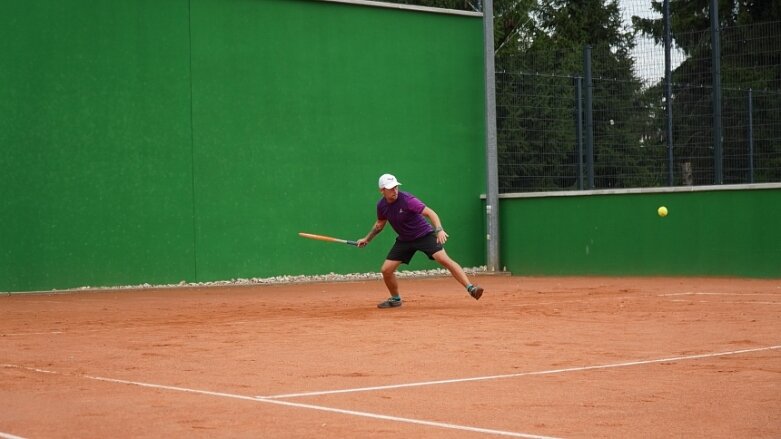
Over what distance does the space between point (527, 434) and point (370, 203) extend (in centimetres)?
1604

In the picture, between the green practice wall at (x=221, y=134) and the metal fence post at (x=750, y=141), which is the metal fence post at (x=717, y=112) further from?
the green practice wall at (x=221, y=134)

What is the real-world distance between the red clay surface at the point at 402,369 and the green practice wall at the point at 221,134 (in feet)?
14.2

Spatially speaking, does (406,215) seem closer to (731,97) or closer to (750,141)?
(750,141)

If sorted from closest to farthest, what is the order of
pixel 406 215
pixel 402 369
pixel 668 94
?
pixel 402 369, pixel 406 215, pixel 668 94

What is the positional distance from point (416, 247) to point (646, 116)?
9096 mm

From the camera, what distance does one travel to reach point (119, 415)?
19.0 feet

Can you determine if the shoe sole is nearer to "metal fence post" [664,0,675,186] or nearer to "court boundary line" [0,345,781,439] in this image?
"court boundary line" [0,345,781,439]

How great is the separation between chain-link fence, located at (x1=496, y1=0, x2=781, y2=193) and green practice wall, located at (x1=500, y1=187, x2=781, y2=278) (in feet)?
2.27

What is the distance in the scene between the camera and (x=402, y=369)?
7.58 meters

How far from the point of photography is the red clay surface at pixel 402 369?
5.51 meters

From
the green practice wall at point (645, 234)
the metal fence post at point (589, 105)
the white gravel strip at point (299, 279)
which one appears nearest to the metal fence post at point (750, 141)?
the green practice wall at point (645, 234)

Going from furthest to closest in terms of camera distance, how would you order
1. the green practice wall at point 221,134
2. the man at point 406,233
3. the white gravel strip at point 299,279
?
the white gravel strip at point 299,279 < the green practice wall at point 221,134 < the man at point 406,233

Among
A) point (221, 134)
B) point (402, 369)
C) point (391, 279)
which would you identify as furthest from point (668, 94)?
point (402, 369)

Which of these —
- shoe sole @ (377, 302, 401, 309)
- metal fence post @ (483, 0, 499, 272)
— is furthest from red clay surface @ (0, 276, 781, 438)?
metal fence post @ (483, 0, 499, 272)
